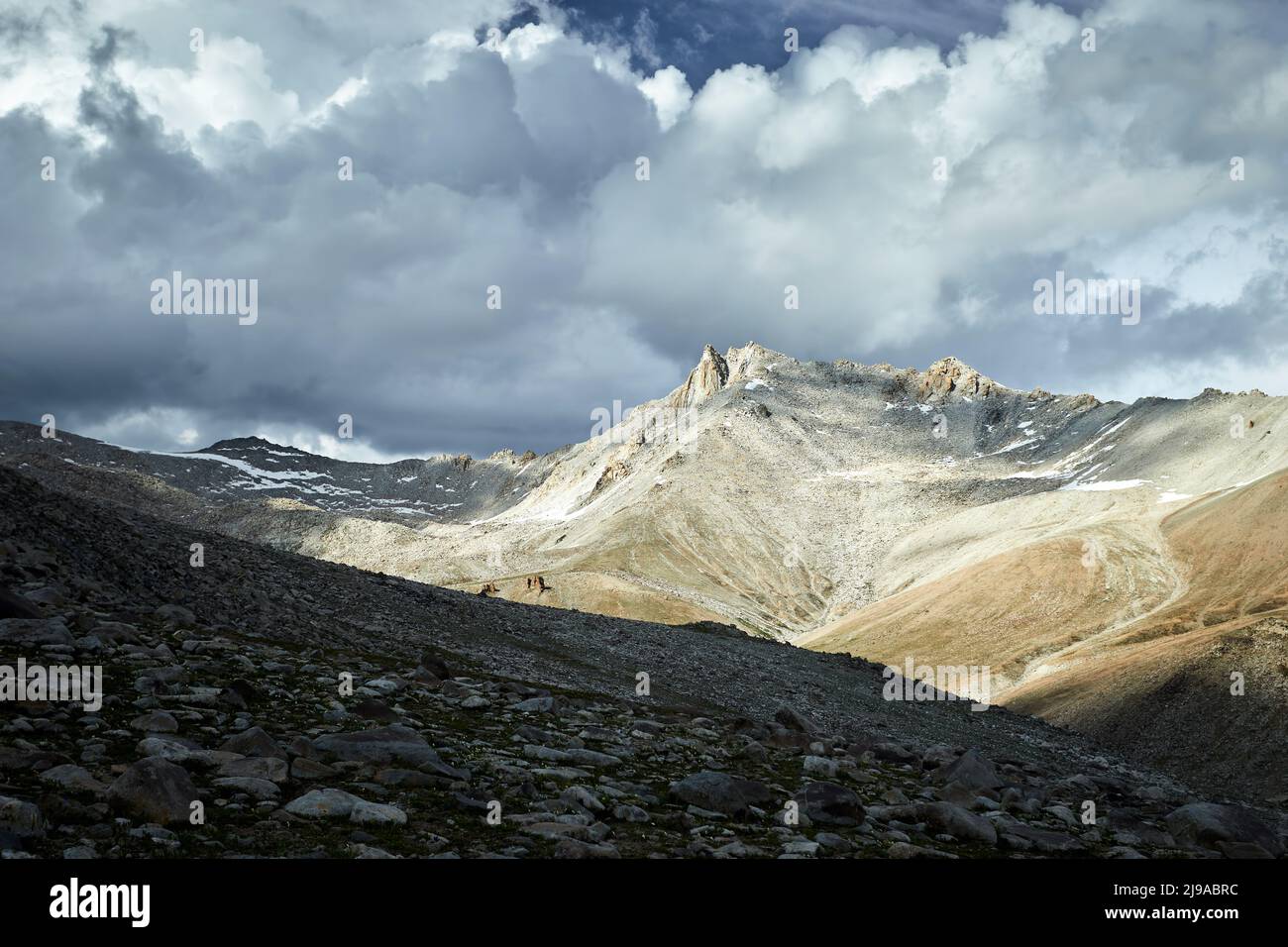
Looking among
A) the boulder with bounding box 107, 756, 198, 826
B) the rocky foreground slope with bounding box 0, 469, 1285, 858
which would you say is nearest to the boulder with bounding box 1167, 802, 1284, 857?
the rocky foreground slope with bounding box 0, 469, 1285, 858

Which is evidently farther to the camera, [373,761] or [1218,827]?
[1218,827]

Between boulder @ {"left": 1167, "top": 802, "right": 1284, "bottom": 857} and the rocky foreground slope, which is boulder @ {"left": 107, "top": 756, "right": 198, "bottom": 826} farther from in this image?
boulder @ {"left": 1167, "top": 802, "right": 1284, "bottom": 857}

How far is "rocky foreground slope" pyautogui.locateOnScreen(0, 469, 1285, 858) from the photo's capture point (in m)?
12.2

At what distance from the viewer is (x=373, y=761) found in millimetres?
16047

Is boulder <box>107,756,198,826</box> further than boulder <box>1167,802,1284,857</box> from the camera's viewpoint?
No

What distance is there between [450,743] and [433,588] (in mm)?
39999

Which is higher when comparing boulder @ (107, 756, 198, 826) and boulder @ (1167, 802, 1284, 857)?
boulder @ (107, 756, 198, 826)

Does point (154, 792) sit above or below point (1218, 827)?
above

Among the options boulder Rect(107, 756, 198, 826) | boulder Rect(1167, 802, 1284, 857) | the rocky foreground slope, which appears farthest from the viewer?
boulder Rect(1167, 802, 1284, 857)

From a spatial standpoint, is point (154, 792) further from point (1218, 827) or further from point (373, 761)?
point (1218, 827)

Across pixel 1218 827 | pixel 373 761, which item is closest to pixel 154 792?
pixel 373 761

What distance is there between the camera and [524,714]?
24062mm
